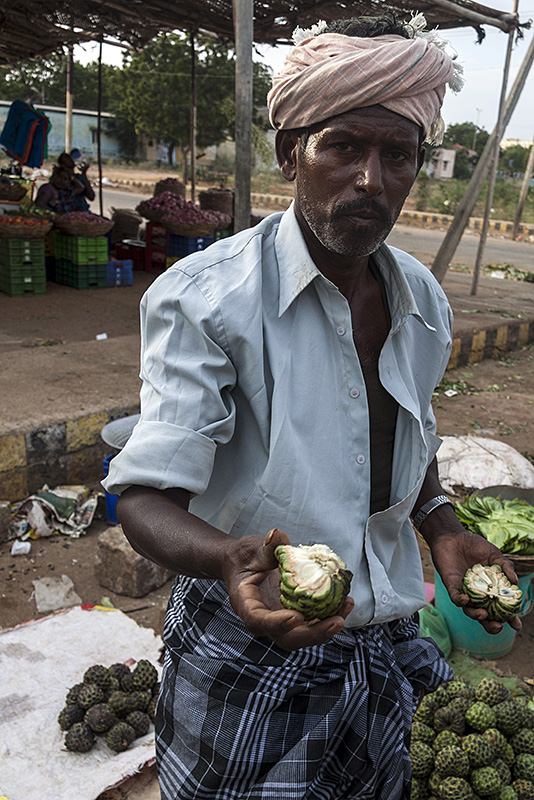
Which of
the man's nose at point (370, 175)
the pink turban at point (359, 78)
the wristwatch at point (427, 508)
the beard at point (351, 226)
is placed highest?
the pink turban at point (359, 78)

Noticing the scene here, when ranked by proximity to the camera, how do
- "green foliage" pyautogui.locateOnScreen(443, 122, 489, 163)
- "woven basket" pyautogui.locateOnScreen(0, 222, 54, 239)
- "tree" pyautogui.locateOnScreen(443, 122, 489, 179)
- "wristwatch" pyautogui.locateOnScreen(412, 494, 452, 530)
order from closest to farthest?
"wristwatch" pyautogui.locateOnScreen(412, 494, 452, 530)
"woven basket" pyautogui.locateOnScreen(0, 222, 54, 239)
"tree" pyautogui.locateOnScreen(443, 122, 489, 179)
"green foliage" pyautogui.locateOnScreen(443, 122, 489, 163)

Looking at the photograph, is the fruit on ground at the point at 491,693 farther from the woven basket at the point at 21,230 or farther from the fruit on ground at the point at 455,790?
the woven basket at the point at 21,230

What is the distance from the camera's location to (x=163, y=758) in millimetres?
1471

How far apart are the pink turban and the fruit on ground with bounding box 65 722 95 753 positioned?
2.25 metres

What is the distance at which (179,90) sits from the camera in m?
30.2

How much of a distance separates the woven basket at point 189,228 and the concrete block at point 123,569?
269 inches

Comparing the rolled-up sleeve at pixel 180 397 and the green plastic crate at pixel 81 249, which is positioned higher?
the rolled-up sleeve at pixel 180 397

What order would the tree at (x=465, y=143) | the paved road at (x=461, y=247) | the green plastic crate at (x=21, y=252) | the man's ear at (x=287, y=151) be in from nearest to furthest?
the man's ear at (x=287, y=151), the green plastic crate at (x=21, y=252), the paved road at (x=461, y=247), the tree at (x=465, y=143)

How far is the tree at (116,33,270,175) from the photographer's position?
2742 centimetres

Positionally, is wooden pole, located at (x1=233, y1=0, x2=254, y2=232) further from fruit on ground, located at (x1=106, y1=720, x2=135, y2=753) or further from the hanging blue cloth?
the hanging blue cloth

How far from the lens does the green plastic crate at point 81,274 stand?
29.9 feet

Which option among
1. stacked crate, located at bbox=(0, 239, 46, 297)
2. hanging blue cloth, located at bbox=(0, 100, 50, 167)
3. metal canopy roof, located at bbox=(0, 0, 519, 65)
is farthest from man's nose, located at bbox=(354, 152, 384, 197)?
hanging blue cloth, located at bbox=(0, 100, 50, 167)

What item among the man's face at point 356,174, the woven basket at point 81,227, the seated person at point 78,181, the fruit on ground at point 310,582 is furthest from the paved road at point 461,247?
the fruit on ground at point 310,582

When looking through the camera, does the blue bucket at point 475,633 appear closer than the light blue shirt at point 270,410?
No
